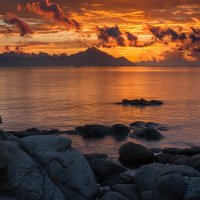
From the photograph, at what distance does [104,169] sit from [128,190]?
11.5 ft

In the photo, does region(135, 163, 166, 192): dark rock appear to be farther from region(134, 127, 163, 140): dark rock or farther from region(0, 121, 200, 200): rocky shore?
region(134, 127, 163, 140): dark rock

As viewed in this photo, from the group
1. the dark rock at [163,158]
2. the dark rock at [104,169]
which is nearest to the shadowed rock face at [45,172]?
the dark rock at [104,169]

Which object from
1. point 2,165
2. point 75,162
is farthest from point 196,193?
point 2,165

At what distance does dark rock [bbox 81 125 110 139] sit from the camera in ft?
80.1

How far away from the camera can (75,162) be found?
11.0m

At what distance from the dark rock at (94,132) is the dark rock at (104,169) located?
9.35 m

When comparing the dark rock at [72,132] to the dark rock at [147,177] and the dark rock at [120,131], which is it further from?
the dark rock at [147,177]

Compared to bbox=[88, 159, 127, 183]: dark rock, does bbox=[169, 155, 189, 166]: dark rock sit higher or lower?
higher

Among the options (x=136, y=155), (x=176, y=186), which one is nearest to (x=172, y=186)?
(x=176, y=186)

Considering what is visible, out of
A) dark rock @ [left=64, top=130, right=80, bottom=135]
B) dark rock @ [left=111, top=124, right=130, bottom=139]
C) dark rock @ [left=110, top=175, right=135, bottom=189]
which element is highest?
dark rock @ [left=110, top=175, right=135, bottom=189]

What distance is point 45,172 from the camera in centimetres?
1009

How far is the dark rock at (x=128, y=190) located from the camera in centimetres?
1068

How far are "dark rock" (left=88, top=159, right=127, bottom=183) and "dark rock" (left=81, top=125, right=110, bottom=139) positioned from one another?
30.7ft

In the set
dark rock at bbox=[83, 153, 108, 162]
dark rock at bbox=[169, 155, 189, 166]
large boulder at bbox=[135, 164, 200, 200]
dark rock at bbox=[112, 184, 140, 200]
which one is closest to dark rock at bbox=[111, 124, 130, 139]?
dark rock at bbox=[83, 153, 108, 162]
